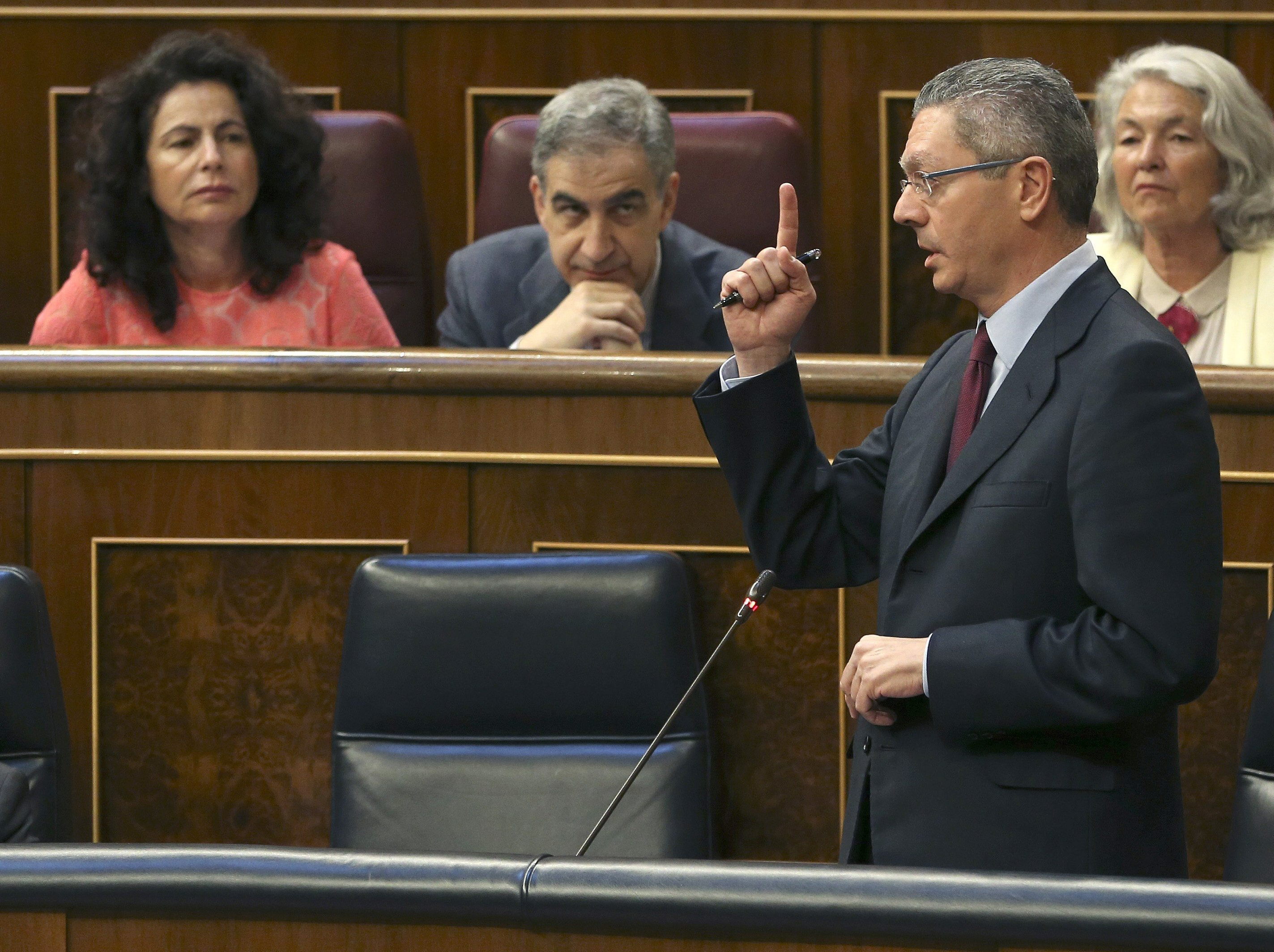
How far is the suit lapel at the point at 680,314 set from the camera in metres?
1.31

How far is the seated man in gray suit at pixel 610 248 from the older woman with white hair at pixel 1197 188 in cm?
34

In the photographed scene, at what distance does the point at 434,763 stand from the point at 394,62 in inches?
35.5

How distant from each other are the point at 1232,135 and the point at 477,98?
0.73 m

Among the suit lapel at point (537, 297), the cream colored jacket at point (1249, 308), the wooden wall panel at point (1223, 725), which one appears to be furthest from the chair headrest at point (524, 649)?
the cream colored jacket at point (1249, 308)

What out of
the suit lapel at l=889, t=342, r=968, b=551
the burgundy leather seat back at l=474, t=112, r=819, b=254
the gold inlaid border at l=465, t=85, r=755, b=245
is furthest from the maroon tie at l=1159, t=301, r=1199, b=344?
the suit lapel at l=889, t=342, r=968, b=551

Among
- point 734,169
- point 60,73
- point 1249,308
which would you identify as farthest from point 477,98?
point 1249,308

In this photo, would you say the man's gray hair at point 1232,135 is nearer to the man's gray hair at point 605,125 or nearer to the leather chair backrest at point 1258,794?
the man's gray hair at point 605,125

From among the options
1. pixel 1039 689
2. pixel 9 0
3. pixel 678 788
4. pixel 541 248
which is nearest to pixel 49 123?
pixel 9 0

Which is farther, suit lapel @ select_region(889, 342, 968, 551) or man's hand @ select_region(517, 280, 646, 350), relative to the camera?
man's hand @ select_region(517, 280, 646, 350)

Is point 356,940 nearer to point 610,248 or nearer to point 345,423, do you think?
point 345,423

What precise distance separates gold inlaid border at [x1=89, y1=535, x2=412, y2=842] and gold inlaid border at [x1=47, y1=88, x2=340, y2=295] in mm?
661

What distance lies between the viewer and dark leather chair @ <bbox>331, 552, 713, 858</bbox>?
3.06ft

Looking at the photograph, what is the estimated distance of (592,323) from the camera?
123 cm

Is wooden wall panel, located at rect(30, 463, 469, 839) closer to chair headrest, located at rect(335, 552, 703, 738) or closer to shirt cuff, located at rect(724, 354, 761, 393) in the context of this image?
chair headrest, located at rect(335, 552, 703, 738)
